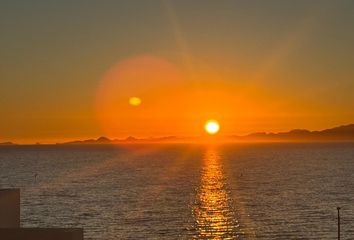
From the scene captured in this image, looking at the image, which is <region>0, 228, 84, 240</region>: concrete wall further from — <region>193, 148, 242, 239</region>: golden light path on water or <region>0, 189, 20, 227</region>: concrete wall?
<region>193, 148, 242, 239</region>: golden light path on water

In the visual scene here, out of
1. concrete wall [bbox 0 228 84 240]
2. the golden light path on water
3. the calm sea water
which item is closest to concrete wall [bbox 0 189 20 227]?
concrete wall [bbox 0 228 84 240]

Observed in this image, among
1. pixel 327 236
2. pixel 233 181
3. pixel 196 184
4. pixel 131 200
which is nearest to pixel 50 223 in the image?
pixel 131 200

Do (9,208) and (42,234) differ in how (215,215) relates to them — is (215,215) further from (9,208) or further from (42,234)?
(42,234)

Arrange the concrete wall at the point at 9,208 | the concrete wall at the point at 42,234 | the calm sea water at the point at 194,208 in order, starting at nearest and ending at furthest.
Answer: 1. the concrete wall at the point at 42,234
2. the concrete wall at the point at 9,208
3. the calm sea water at the point at 194,208

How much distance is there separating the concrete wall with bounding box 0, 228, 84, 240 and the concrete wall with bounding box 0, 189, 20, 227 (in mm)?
8928

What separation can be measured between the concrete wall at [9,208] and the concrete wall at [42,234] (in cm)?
893

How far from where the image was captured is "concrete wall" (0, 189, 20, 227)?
149 feet

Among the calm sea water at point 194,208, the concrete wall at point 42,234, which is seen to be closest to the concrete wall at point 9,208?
the concrete wall at point 42,234

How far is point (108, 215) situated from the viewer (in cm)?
10625

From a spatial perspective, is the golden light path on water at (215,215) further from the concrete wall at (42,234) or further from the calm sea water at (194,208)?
the concrete wall at (42,234)

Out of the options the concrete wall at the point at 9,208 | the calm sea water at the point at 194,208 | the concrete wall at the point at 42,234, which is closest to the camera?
the concrete wall at the point at 42,234

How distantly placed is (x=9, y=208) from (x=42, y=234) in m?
12.0

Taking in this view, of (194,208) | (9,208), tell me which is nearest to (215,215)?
(194,208)

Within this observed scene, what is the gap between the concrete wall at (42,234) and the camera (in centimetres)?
3525
